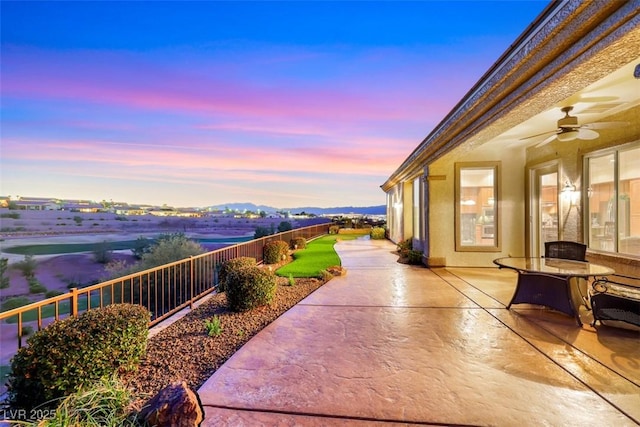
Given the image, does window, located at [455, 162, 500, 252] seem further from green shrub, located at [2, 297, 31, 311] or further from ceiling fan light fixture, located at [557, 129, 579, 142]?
green shrub, located at [2, 297, 31, 311]

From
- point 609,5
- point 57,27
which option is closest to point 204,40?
point 57,27

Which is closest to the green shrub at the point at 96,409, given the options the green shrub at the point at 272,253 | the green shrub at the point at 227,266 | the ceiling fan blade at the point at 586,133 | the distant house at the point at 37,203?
the green shrub at the point at 227,266

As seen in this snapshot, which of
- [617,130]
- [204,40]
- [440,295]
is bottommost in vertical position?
[440,295]

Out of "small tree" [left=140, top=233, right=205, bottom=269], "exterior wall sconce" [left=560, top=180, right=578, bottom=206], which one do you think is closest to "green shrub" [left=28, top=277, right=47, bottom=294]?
"small tree" [left=140, top=233, right=205, bottom=269]

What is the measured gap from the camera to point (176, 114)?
955cm

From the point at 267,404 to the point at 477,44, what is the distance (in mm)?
9706

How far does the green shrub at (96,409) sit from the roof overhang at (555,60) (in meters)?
4.14

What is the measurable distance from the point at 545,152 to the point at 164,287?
985cm

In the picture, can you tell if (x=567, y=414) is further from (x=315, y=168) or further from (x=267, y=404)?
(x=315, y=168)

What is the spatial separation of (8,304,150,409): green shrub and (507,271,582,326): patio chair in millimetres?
4831

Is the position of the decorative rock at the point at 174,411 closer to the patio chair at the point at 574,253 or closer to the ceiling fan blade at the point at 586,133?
the patio chair at the point at 574,253

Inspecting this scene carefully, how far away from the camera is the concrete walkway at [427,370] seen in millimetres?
2035

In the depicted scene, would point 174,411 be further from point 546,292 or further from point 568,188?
point 568,188

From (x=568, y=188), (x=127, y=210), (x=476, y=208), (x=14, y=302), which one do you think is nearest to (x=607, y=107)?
(x=568, y=188)
